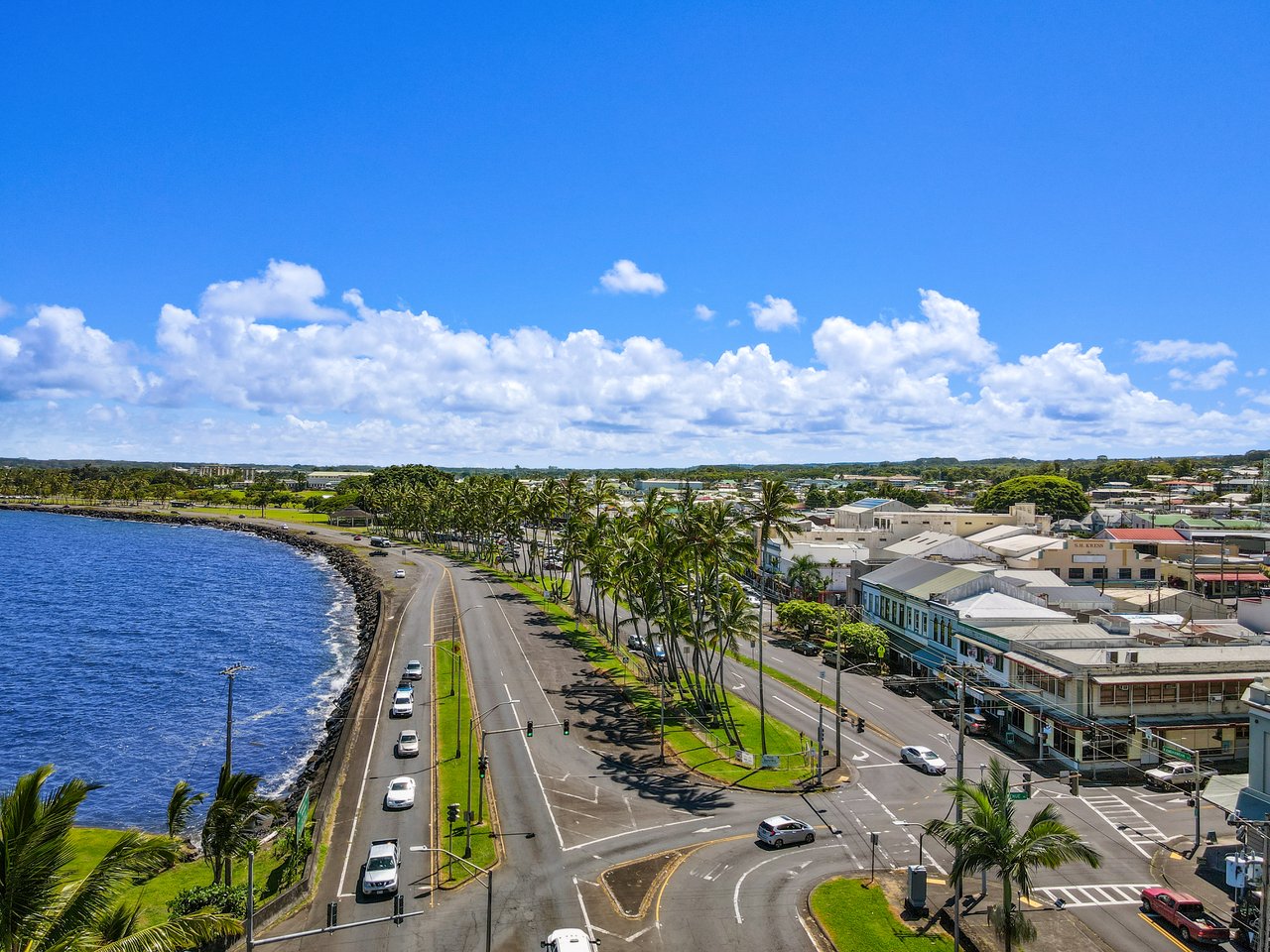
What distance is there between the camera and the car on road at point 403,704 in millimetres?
65000

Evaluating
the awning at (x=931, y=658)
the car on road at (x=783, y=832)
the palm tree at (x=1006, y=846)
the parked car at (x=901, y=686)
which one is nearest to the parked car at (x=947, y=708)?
the awning at (x=931, y=658)

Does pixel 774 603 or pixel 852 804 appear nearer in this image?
pixel 852 804

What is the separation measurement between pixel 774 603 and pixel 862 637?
31.9 meters

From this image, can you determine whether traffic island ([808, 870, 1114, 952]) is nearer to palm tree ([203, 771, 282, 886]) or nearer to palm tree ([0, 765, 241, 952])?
palm tree ([203, 771, 282, 886])

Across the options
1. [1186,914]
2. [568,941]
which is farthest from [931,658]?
[568,941]

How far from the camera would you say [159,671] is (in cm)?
9144

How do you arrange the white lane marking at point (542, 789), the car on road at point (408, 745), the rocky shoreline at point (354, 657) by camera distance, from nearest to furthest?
the white lane marking at point (542, 789), the car on road at point (408, 745), the rocky shoreline at point (354, 657)

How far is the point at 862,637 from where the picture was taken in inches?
3278

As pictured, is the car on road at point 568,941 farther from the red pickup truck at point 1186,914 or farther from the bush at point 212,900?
the red pickup truck at point 1186,914

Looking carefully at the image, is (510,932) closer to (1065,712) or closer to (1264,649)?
(1065,712)

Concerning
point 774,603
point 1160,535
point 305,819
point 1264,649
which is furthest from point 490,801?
point 1160,535

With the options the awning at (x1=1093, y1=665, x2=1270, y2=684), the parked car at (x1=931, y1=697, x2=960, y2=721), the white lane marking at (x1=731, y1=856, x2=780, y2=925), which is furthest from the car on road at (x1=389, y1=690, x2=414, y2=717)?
the awning at (x1=1093, y1=665, x2=1270, y2=684)

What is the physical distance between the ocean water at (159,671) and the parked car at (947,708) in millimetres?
50488

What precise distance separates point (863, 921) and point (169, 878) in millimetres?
34102
